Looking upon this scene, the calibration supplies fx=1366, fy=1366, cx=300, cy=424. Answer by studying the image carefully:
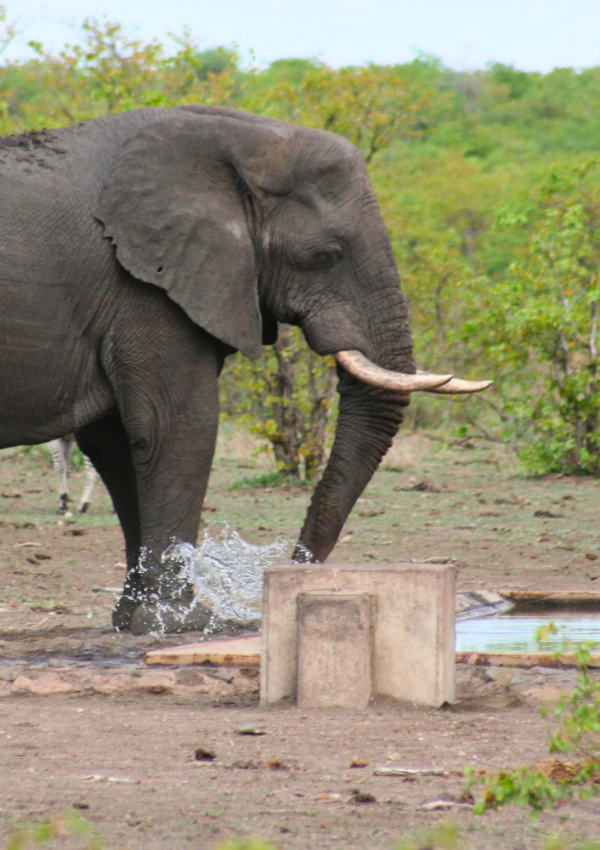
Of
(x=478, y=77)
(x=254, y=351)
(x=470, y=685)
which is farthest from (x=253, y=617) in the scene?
(x=478, y=77)

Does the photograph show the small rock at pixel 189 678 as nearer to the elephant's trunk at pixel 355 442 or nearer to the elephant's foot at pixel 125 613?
the elephant's trunk at pixel 355 442

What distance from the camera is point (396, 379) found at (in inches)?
269

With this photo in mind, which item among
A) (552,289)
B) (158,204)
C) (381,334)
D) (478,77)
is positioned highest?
(478,77)

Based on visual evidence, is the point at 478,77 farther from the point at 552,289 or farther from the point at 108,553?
the point at 108,553

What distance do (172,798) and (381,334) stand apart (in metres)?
3.57

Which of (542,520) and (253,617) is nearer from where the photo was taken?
(253,617)

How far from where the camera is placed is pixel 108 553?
10.9 meters

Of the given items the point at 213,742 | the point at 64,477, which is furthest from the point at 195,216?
the point at 64,477

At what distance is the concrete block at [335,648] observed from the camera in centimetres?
507

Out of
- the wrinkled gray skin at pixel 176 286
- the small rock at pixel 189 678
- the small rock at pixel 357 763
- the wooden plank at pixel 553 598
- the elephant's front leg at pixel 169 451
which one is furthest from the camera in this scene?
the wooden plank at pixel 553 598

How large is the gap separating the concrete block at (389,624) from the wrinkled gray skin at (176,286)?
156 cm

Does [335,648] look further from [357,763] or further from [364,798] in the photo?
[364,798]

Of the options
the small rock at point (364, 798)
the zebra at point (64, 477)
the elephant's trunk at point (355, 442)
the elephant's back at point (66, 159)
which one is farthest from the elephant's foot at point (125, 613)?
the zebra at point (64, 477)

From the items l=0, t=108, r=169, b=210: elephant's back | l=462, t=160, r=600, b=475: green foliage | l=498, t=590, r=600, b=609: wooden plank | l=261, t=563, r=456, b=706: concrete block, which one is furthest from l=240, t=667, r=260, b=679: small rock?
l=462, t=160, r=600, b=475: green foliage
